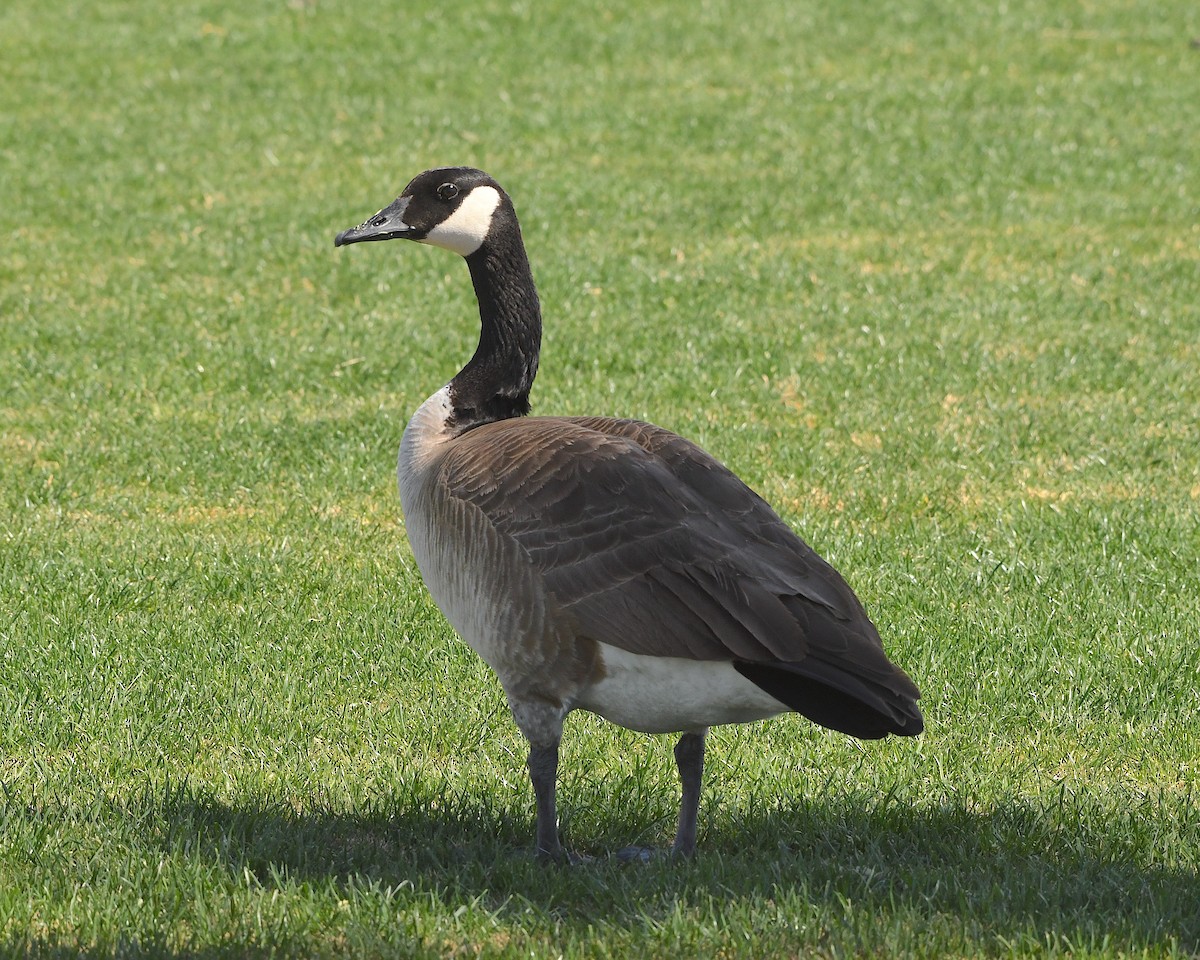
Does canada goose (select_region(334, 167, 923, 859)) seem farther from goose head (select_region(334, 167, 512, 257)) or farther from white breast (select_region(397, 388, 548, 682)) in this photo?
goose head (select_region(334, 167, 512, 257))

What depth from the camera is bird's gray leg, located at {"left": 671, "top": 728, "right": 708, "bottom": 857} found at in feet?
16.5

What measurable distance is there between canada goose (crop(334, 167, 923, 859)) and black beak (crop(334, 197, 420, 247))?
0.93 meters

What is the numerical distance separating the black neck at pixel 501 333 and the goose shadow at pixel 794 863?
5.01ft

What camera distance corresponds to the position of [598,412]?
33.8 feet

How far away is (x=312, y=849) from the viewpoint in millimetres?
4992

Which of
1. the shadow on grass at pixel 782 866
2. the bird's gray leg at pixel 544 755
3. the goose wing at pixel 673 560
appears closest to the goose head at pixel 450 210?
the goose wing at pixel 673 560

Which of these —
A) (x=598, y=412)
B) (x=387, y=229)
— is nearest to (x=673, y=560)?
(x=387, y=229)

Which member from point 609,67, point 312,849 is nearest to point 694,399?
point 312,849

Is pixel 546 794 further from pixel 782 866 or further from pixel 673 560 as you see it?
pixel 673 560

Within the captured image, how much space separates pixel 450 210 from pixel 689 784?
2.38 meters

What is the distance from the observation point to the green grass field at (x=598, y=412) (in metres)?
4.76

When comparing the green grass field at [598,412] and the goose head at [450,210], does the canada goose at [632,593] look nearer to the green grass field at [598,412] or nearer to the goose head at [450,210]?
the green grass field at [598,412]

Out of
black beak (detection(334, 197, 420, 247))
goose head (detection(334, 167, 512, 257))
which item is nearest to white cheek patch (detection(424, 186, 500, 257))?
goose head (detection(334, 167, 512, 257))

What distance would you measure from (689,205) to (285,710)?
1059 centimetres
